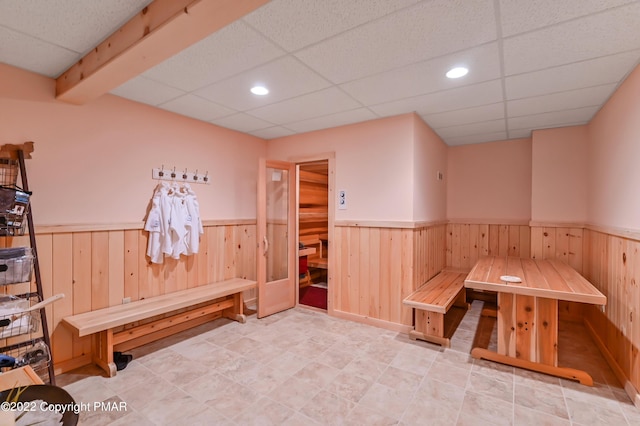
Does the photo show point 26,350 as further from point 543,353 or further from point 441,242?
point 441,242

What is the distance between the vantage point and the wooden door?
3.98 meters

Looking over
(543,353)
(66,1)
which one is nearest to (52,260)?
(66,1)

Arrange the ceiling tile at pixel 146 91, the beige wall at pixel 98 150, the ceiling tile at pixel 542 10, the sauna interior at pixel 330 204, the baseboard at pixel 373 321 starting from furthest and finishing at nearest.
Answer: the baseboard at pixel 373 321, the ceiling tile at pixel 146 91, the beige wall at pixel 98 150, the sauna interior at pixel 330 204, the ceiling tile at pixel 542 10

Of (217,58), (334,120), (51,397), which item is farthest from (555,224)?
(51,397)

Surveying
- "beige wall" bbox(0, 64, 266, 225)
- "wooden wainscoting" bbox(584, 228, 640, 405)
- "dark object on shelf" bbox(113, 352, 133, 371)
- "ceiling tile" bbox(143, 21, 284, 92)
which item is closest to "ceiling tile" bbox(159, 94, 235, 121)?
"beige wall" bbox(0, 64, 266, 225)

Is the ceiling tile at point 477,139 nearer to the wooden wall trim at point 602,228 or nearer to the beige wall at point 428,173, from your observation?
the beige wall at point 428,173

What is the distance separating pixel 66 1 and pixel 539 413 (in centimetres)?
389

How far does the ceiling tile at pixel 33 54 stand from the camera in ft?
6.62

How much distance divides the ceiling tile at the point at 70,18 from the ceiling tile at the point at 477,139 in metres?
4.25

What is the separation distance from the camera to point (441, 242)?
4809 millimetres

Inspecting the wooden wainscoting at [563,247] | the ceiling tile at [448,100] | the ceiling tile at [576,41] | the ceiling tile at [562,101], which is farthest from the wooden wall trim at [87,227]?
the wooden wainscoting at [563,247]

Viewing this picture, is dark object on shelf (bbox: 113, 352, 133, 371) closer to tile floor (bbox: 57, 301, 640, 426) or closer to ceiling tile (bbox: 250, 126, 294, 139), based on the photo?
tile floor (bbox: 57, 301, 640, 426)

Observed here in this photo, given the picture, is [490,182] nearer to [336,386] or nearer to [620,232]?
[620,232]

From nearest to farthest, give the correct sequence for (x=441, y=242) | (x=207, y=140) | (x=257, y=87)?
(x=257, y=87), (x=207, y=140), (x=441, y=242)
